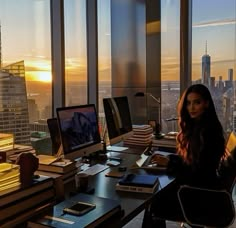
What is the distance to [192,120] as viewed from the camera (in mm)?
2457

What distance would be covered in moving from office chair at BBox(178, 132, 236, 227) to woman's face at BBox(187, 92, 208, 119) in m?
0.36

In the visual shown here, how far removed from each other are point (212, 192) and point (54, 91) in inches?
94.2

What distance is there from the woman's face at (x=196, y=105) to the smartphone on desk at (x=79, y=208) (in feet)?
3.92

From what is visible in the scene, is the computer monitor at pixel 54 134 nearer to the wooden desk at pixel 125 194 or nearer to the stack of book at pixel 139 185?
the wooden desk at pixel 125 194

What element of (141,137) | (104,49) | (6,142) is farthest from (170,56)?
(6,142)

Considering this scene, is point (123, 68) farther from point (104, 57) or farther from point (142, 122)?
point (142, 122)

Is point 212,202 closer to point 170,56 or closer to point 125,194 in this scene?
point 125,194

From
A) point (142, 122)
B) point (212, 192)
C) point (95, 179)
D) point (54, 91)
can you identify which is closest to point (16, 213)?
point (95, 179)

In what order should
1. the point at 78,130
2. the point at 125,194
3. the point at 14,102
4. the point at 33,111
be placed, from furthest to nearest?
the point at 33,111 < the point at 14,102 < the point at 78,130 < the point at 125,194

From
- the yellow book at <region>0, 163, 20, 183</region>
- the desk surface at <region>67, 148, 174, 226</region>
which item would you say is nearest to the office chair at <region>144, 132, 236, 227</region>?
the desk surface at <region>67, 148, 174, 226</region>

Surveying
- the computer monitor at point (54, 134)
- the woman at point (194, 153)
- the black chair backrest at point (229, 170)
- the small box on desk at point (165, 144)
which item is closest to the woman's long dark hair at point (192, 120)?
the woman at point (194, 153)

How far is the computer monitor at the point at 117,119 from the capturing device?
2.82m

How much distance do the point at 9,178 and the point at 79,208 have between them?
0.35 metres

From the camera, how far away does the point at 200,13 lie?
452 cm
